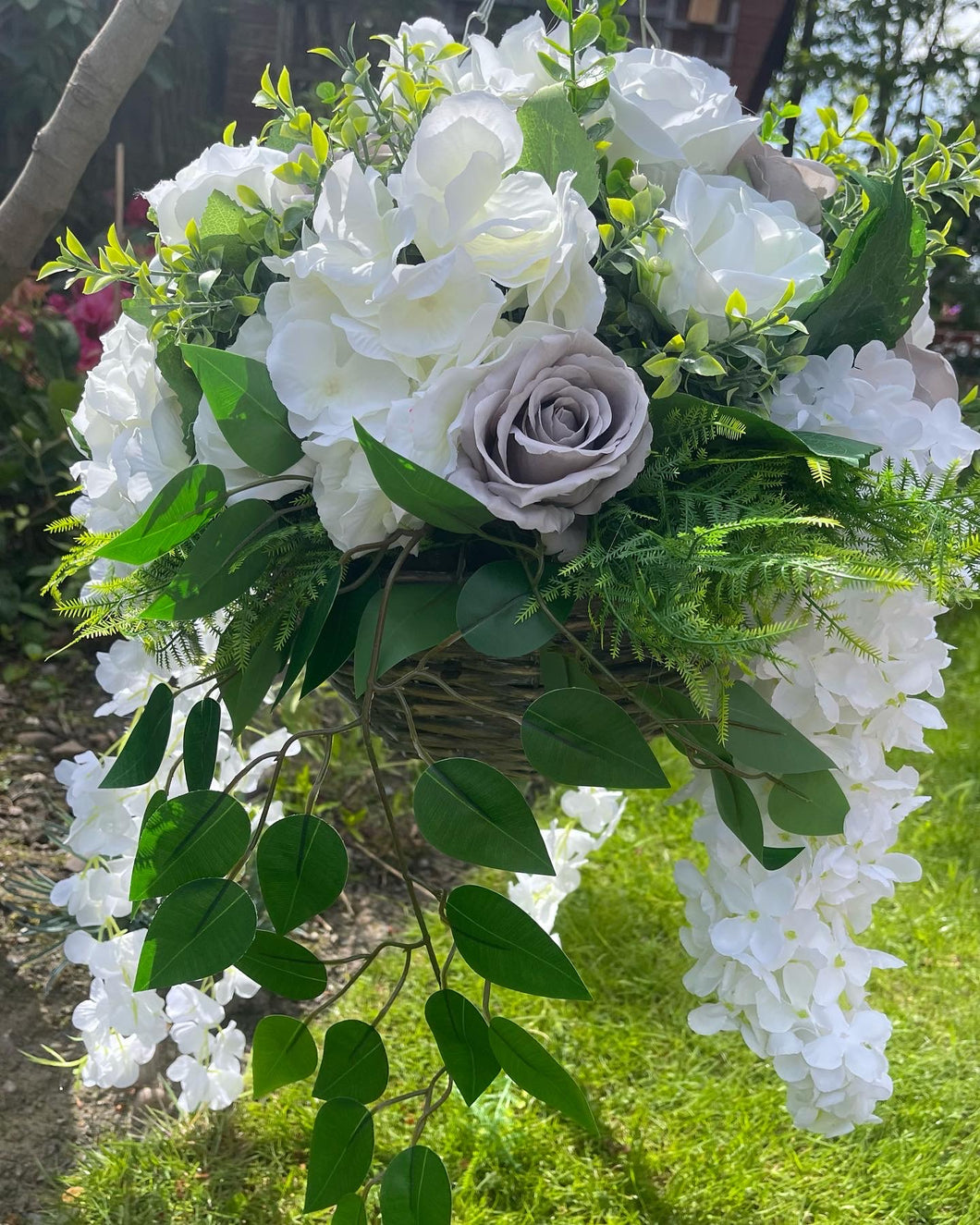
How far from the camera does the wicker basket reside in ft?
2.14

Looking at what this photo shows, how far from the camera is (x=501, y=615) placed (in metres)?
0.55

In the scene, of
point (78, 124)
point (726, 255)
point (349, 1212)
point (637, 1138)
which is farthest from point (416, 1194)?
point (78, 124)

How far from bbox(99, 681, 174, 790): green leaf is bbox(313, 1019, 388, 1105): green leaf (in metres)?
0.21

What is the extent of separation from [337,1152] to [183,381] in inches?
19.4

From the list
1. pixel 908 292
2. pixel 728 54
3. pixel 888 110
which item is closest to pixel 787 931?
pixel 908 292

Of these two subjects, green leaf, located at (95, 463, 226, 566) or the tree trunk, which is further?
the tree trunk

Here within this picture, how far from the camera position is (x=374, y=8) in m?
3.12

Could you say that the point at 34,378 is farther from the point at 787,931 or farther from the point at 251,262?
the point at 787,931

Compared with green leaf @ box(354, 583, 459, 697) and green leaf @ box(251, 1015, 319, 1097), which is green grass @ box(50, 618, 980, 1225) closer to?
green leaf @ box(251, 1015, 319, 1097)

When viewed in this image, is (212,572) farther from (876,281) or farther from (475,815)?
(876,281)

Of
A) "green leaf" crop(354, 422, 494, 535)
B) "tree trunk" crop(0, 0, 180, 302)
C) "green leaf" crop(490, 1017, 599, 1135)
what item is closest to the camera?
"green leaf" crop(354, 422, 494, 535)

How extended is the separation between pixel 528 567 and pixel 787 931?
13.5 inches

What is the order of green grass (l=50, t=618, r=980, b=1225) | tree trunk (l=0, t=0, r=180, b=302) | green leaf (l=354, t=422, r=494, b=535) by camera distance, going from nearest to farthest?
green leaf (l=354, t=422, r=494, b=535) < tree trunk (l=0, t=0, r=180, b=302) < green grass (l=50, t=618, r=980, b=1225)

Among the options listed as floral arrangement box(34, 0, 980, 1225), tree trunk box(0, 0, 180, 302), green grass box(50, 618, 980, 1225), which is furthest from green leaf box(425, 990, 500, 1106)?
tree trunk box(0, 0, 180, 302)
